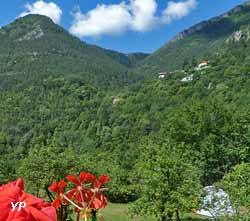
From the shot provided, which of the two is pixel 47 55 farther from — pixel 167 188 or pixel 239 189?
pixel 239 189

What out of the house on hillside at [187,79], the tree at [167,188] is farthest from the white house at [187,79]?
the tree at [167,188]

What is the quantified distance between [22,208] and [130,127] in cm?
7082

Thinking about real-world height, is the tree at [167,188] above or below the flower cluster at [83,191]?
below

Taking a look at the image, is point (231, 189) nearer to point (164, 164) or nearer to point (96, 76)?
point (164, 164)

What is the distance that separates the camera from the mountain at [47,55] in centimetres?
13773

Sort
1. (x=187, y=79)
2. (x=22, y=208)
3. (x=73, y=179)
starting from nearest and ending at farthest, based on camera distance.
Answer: (x=22, y=208) → (x=73, y=179) → (x=187, y=79)

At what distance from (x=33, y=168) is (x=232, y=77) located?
5170cm

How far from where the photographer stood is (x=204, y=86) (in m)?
78.4

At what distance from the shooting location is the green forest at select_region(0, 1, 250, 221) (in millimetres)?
16297

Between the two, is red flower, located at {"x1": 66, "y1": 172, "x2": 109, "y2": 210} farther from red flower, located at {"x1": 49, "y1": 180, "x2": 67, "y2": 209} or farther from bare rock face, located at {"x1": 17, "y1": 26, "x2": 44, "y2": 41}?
bare rock face, located at {"x1": 17, "y1": 26, "x2": 44, "y2": 41}

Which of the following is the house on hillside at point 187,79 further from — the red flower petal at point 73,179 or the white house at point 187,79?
the red flower petal at point 73,179

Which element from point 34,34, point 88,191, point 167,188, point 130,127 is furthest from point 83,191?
point 34,34

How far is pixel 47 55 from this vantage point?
6166 inches

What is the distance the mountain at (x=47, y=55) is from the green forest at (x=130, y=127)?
1.93 feet
